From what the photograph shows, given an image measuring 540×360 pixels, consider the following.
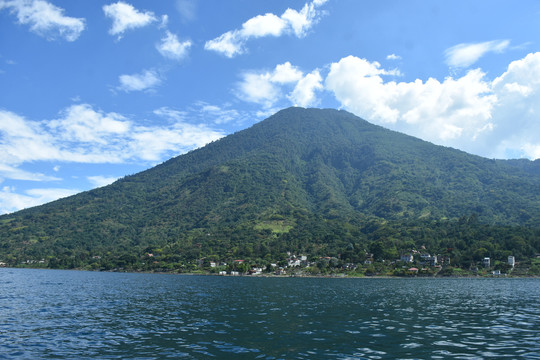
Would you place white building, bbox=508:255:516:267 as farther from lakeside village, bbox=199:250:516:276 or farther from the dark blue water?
the dark blue water

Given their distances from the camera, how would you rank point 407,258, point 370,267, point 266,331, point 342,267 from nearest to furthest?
point 266,331
point 370,267
point 342,267
point 407,258

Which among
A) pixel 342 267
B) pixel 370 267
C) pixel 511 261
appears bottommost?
pixel 342 267

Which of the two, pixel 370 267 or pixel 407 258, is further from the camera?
pixel 407 258

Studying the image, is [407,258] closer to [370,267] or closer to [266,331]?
[370,267]

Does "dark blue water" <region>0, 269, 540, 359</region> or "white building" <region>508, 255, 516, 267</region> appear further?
"white building" <region>508, 255, 516, 267</region>

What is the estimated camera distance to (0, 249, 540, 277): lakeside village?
144 meters

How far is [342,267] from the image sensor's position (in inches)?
6506

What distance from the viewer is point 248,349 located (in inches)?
953

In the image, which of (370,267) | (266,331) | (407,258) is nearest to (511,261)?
(407,258)

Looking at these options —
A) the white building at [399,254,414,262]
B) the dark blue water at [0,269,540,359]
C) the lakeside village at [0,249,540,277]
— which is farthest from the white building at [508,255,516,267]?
the dark blue water at [0,269,540,359]

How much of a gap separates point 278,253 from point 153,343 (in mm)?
171664

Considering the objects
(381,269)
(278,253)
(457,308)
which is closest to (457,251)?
(381,269)

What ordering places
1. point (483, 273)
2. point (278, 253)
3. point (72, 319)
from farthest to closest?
point (278, 253)
point (483, 273)
point (72, 319)

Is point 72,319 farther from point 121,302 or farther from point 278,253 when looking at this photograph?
point 278,253
